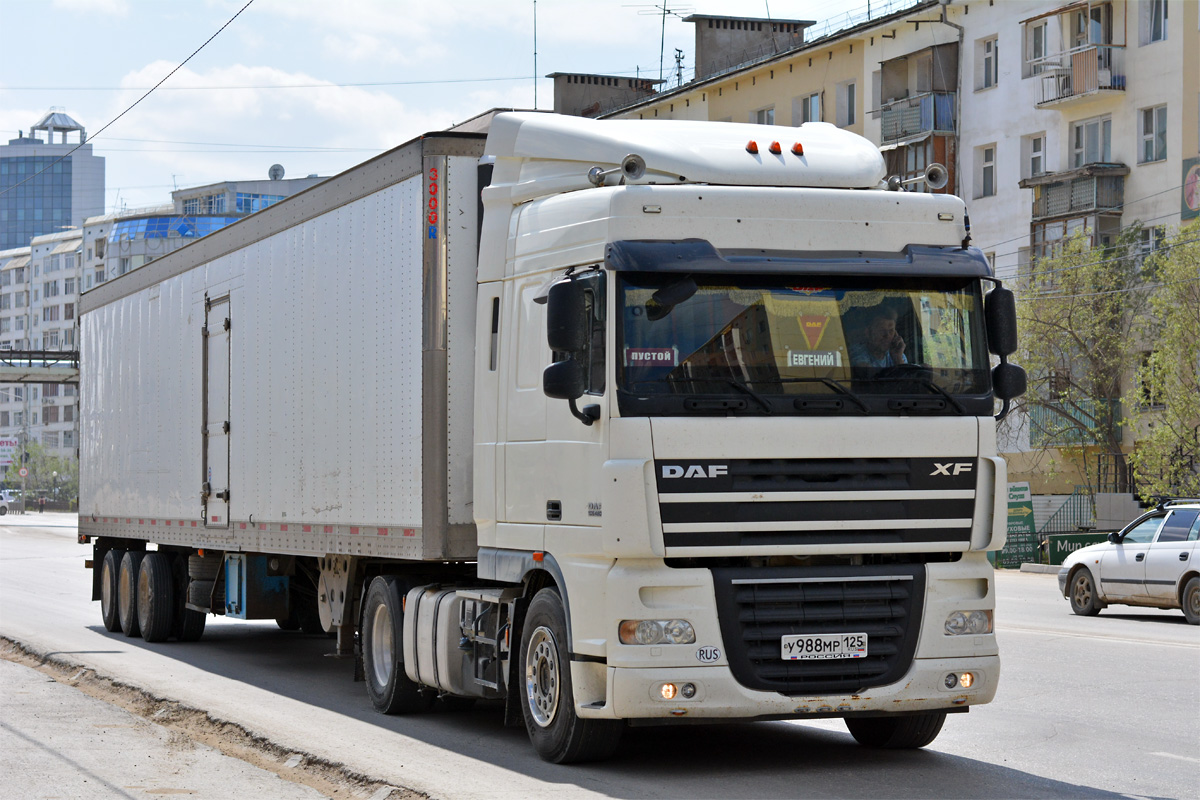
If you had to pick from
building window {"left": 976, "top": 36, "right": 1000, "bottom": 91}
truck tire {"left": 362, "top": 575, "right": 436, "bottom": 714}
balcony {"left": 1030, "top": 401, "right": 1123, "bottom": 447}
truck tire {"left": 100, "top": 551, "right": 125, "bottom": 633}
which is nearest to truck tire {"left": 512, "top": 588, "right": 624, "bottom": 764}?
truck tire {"left": 362, "top": 575, "right": 436, "bottom": 714}

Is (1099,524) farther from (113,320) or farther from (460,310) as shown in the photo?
(460,310)

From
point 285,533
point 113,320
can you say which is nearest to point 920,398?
point 285,533

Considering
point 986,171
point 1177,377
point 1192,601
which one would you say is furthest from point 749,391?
point 986,171

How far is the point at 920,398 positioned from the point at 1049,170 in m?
41.6

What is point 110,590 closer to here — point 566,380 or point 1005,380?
point 566,380

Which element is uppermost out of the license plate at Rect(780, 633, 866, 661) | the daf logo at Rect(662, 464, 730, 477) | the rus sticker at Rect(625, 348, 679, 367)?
the rus sticker at Rect(625, 348, 679, 367)

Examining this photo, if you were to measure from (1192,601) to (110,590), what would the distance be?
44.4 feet

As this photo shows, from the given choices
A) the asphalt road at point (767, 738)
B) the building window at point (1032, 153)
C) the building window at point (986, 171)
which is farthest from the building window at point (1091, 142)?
the asphalt road at point (767, 738)

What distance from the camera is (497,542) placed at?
403 inches

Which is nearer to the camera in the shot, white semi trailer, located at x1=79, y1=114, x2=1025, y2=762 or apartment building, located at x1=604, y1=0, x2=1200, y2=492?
white semi trailer, located at x1=79, y1=114, x2=1025, y2=762

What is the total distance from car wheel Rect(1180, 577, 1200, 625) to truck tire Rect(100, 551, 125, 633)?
524 inches

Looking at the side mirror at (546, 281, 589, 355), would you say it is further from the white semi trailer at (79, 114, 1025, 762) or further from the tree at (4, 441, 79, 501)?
the tree at (4, 441, 79, 501)

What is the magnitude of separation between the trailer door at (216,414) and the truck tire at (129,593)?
131 inches

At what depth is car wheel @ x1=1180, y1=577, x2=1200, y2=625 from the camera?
21031 mm
